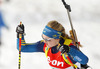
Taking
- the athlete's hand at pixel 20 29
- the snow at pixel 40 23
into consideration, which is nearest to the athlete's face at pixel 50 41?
the athlete's hand at pixel 20 29

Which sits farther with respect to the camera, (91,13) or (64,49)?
(91,13)

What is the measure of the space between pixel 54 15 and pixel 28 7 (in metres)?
1.40

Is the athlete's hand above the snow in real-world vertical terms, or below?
below

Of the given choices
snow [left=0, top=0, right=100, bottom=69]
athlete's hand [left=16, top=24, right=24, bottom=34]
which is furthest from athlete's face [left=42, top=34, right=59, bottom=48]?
snow [left=0, top=0, right=100, bottom=69]

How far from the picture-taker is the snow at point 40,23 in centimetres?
507

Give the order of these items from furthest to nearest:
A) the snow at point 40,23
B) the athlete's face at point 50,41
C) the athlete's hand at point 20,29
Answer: the snow at point 40,23
the athlete's hand at point 20,29
the athlete's face at point 50,41

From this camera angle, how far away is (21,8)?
867cm

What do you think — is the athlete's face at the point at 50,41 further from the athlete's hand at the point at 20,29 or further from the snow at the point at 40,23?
the snow at the point at 40,23

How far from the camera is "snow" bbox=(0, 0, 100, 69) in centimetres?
507

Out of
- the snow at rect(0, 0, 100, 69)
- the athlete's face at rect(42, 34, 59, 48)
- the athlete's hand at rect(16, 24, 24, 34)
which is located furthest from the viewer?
the snow at rect(0, 0, 100, 69)

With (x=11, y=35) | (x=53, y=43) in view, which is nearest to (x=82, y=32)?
(x=11, y=35)

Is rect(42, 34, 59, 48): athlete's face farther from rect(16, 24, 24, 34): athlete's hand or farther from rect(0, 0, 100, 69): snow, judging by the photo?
rect(0, 0, 100, 69): snow

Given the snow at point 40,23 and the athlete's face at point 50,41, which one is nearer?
the athlete's face at point 50,41

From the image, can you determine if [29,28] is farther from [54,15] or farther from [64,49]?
[64,49]
